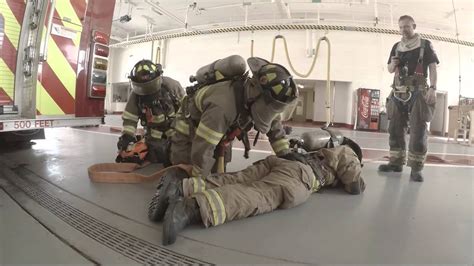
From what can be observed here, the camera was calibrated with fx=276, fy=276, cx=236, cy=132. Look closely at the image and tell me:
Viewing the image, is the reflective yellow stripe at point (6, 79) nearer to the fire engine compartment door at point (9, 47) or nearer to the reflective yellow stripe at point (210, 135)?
the fire engine compartment door at point (9, 47)

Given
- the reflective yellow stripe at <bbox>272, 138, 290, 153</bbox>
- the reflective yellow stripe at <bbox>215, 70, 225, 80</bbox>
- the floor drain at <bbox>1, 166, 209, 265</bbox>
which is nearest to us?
the floor drain at <bbox>1, 166, 209, 265</bbox>

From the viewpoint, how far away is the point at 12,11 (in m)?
2.10

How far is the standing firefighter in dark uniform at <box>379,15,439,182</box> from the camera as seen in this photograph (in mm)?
2742

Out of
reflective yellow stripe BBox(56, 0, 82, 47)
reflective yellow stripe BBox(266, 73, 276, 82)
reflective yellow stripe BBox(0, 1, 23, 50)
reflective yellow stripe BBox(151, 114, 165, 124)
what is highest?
reflective yellow stripe BBox(56, 0, 82, 47)

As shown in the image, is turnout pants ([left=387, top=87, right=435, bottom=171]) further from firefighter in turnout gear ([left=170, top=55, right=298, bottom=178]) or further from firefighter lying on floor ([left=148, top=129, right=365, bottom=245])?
firefighter in turnout gear ([left=170, top=55, right=298, bottom=178])

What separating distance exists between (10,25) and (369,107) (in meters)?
12.1

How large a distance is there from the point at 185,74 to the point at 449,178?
1247 centimetres

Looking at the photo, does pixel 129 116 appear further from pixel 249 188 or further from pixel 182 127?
pixel 249 188

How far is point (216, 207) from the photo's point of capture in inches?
55.2

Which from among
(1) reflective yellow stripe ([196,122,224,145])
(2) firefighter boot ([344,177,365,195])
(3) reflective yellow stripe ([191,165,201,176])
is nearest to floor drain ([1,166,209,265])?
(3) reflective yellow stripe ([191,165,201,176])

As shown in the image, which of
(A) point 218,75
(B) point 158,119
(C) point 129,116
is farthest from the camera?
(B) point 158,119

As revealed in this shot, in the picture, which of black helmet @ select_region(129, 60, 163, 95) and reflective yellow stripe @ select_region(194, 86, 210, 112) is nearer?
reflective yellow stripe @ select_region(194, 86, 210, 112)

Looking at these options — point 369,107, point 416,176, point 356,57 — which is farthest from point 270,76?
point 356,57

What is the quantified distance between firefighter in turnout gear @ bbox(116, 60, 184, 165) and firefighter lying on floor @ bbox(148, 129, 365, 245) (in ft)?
3.28
